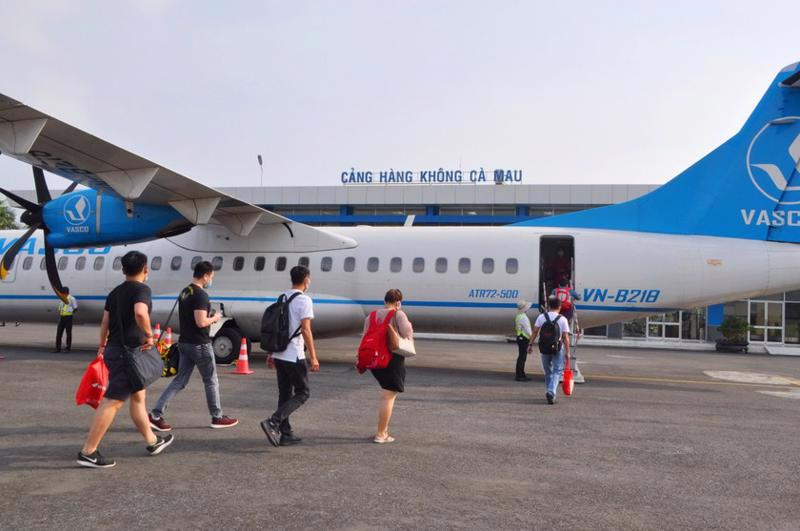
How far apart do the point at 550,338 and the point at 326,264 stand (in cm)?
684

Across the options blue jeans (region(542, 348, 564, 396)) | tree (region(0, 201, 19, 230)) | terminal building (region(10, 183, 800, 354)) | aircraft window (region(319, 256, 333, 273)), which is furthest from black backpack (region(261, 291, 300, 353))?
Answer: tree (region(0, 201, 19, 230))

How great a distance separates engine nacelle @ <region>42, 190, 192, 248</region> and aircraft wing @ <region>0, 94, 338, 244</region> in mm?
424

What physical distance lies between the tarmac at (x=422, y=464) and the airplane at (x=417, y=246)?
116 inches

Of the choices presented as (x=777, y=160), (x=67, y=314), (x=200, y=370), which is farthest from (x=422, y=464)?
(x=67, y=314)

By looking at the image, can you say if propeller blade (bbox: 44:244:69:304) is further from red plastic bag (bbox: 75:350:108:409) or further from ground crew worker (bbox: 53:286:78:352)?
red plastic bag (bbox: 75:350:108:409)

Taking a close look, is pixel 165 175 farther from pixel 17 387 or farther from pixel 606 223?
pixel 606 223

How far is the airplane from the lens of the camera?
494 inches

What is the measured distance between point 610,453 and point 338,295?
→ 8.84 m

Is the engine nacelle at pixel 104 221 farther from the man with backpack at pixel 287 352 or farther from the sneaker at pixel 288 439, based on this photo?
the sneaker at pixel 288 439

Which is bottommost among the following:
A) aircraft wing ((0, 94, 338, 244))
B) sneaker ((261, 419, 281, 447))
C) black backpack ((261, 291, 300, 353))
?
sneaker ((261, 419, 281, 447))

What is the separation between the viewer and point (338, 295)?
14.6 m

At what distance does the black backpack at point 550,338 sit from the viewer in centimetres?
952

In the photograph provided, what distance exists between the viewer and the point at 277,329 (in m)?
6.65

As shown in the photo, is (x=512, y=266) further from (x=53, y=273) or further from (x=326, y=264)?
(x=53, y=273)
